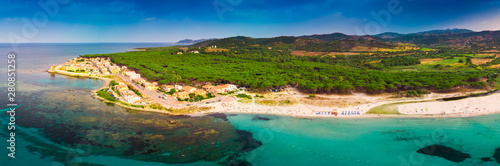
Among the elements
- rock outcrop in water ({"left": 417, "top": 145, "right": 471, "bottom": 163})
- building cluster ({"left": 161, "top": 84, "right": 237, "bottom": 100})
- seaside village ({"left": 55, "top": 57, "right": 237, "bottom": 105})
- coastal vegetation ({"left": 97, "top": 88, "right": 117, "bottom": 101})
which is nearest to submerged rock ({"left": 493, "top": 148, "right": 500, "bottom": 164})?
rock outcrop in water ({"left": 417, "top": 145, "right": 471, "bottom": 163})

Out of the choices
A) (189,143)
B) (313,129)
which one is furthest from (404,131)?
(189,143)

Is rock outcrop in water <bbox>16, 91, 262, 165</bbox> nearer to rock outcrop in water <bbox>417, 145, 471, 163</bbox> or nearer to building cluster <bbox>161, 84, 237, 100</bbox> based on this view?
building cluster <bbox>161, 84, 237, 100</bbox>

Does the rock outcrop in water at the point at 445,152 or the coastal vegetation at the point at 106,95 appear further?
the coastal vegetation at the point at 106,95

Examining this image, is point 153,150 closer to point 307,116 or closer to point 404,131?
point 307,116

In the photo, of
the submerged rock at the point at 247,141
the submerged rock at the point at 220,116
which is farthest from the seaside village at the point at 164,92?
the submerged rock at the point at 247,141

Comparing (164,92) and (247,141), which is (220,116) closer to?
(247,141)

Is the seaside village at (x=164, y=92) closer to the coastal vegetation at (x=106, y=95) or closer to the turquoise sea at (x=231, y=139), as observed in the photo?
the coastal vegetation at (x=106, y=95)

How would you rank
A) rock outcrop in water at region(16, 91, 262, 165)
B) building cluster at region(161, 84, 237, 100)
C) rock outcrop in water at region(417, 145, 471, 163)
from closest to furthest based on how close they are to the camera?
rock outcrop in water at region(16, 91, 262, 165), rock outcrop in water at region(417, 145, 471, 163), building cluster at region(161, 84, 237, 100)
